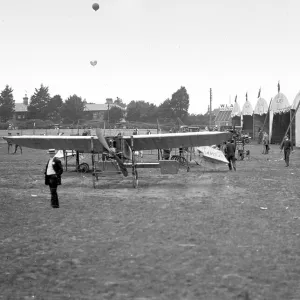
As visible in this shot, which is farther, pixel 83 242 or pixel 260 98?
pixel 260 98

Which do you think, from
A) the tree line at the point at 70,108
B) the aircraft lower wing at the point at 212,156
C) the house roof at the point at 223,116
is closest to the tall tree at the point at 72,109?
the tree line at the point at 70,108

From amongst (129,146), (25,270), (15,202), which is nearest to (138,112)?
(129,146)

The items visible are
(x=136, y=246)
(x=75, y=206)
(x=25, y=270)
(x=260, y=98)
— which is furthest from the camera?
(x=260, y=98)

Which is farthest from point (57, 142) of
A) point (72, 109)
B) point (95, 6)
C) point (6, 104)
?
point (6, 104)

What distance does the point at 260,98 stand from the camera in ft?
176

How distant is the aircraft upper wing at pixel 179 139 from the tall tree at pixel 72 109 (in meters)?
73.2

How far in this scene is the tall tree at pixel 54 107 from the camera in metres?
96.7

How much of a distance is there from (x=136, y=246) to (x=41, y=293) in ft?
7.52

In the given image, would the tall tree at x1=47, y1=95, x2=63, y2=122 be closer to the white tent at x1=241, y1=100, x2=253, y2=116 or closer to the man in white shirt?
the white tent at x1=241, y1=100, x2=253, y2=116

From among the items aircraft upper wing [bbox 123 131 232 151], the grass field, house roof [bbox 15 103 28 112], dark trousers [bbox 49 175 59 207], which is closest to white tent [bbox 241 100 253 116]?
aircraft upper wing [bbox 123 131 232 151]

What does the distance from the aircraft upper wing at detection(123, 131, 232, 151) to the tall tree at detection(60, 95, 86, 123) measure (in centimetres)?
7318

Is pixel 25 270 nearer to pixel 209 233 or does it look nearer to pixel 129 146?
pixel 209 233

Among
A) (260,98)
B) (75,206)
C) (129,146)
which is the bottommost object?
(75,206)

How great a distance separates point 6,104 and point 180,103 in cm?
4100
